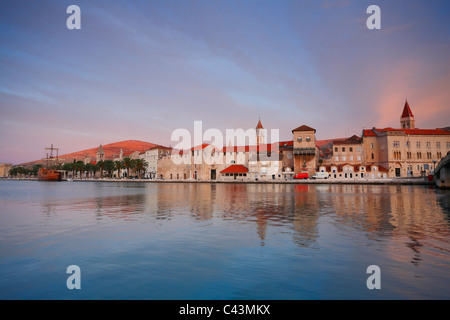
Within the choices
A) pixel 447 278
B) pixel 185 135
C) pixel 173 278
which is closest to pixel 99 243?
pixel 173 278

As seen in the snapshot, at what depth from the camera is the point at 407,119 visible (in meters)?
107

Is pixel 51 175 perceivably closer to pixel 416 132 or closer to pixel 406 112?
pixel 416 132

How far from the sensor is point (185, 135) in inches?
4596

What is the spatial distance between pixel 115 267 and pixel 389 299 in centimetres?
569

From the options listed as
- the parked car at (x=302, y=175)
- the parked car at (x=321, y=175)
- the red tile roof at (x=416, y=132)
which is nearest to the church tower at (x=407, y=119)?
the red tile roof at (x=416, y=132)

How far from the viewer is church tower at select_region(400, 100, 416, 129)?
106688mm

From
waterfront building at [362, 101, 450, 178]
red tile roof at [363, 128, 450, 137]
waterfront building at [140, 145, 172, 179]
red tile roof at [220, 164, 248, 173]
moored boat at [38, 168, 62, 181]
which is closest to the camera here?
waterfront building at [362, 101, 450, 178]

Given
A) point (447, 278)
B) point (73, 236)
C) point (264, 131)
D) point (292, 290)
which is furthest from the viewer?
point (264, 131)

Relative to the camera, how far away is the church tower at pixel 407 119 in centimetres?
10669

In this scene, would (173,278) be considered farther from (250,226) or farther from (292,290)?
(250,226)
